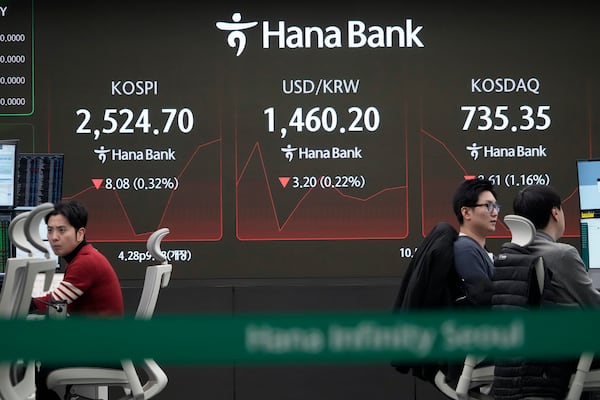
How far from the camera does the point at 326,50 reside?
5.00 meters

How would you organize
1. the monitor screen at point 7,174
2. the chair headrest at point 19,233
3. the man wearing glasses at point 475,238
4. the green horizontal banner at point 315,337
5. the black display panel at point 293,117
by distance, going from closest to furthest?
the green horizontal banner at point 315,337 < the chair headrest at point 19,233 < the man wearing glasses at point 475,238 < the monitor screen at point 7,174 < the black display panel at point 293,117

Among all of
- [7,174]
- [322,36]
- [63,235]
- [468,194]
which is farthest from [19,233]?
[322,36]

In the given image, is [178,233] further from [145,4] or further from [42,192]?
[145,4]

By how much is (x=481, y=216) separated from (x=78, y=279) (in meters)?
1.74

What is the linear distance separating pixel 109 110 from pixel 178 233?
2.71 ft

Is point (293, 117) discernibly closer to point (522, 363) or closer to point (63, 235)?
point (63, 235)

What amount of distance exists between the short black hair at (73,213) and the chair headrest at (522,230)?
1.94 metres

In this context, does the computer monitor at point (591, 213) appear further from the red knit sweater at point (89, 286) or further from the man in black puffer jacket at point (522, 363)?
the red knit sweater at point (89, 286)

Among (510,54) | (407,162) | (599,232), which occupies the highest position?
(510,54)

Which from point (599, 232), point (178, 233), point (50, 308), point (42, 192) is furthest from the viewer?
point (178, 233)

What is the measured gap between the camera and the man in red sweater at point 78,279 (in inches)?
139

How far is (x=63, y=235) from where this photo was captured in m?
3.86

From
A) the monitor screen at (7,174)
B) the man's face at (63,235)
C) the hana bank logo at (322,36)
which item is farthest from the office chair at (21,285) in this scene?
the hana bank logo at (322,36)

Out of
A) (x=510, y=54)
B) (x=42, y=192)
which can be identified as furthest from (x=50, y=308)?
(x=510, y=54)
